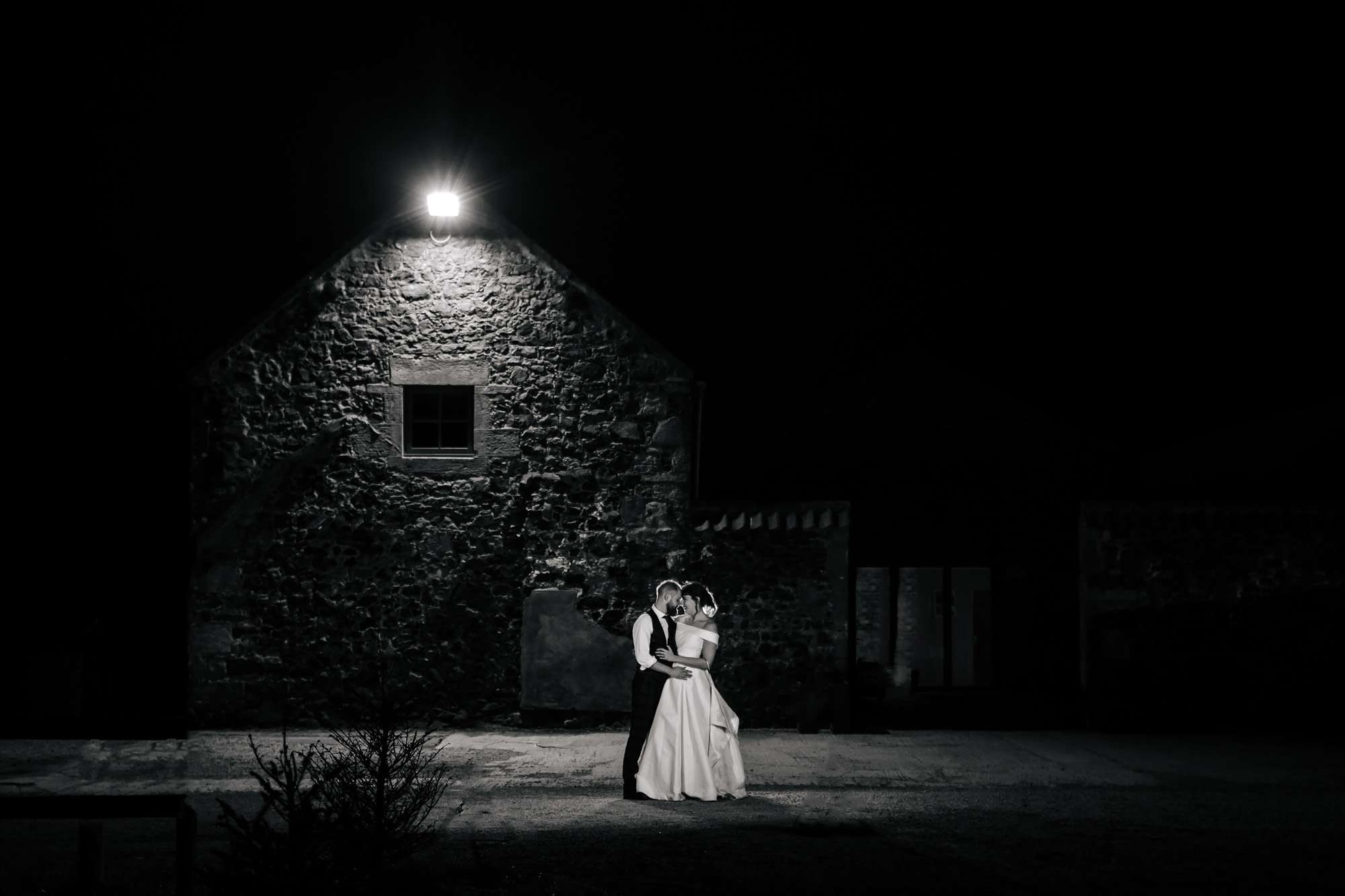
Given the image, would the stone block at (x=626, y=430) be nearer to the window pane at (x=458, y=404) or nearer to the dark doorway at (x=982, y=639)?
the window pane at (x=458, y=404)

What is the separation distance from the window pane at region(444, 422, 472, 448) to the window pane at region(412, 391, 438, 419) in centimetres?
21

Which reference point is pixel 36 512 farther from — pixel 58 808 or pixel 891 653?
pixel 891 653

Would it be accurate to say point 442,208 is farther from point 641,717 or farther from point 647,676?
point 641,717

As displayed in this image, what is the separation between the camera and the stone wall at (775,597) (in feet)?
42.2

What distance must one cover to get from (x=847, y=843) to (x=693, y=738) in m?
1.77

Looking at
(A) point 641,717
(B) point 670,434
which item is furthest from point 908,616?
(A) point 641,717

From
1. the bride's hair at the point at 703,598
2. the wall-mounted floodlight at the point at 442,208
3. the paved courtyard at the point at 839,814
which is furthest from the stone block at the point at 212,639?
the bride's hair at the point at 703,598

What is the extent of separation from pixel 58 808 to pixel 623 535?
7.97 m

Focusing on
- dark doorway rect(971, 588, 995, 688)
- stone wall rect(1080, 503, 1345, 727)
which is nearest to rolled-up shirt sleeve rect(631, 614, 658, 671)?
stone wall rect(1080, 503, 1345, 727)

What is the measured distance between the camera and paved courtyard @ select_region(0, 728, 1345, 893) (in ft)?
21.3

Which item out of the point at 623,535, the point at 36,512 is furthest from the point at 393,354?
the point at 36,512

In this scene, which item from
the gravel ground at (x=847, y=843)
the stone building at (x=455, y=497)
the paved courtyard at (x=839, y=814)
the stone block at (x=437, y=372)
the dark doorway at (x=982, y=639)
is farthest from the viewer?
the dark doorway at (x=982, y=639)

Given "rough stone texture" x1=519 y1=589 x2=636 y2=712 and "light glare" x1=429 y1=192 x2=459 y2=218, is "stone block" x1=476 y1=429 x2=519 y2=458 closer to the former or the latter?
"rough stone texture" x1=519 y1=589 x2=636 y2=712

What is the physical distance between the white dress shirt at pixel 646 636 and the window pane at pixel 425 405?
5.27m
